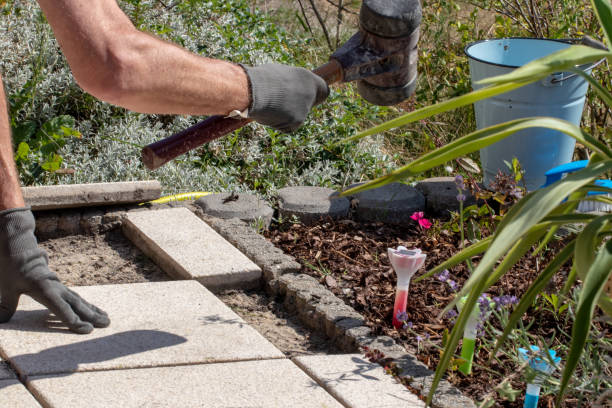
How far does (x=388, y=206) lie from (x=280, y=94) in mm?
1466

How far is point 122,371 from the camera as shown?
2580 millimetres

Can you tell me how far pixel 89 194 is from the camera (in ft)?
12.5

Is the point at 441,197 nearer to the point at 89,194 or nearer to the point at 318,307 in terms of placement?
the point at 318,307

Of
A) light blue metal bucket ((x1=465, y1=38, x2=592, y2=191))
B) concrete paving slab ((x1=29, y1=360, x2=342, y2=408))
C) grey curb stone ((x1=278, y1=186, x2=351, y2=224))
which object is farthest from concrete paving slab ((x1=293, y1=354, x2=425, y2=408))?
light blue metal bucket ((x1=465, y1=38, x2=592, y2=191))

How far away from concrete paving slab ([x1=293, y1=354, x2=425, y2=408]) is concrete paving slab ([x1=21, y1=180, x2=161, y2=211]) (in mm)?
1555

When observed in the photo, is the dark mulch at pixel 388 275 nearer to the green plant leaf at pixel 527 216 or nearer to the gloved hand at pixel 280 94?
the gloved hand at pixel 280 94

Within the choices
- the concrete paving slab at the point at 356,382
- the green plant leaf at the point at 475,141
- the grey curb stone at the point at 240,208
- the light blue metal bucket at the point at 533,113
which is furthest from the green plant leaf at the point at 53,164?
the green plant leaf at the point at 475,141

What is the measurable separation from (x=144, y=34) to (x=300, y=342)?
1.25m

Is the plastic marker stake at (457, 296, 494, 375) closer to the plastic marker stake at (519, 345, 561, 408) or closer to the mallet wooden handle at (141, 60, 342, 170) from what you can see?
the plastic marker stake at (519, 345, 561, 408)

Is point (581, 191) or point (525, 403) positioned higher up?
point (581, 191)

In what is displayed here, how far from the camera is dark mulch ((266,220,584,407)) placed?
110 inches

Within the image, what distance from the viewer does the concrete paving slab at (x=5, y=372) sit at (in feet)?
8.20

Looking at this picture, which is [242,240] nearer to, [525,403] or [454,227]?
[454,227]

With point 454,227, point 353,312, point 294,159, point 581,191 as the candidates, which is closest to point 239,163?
point 294,159
